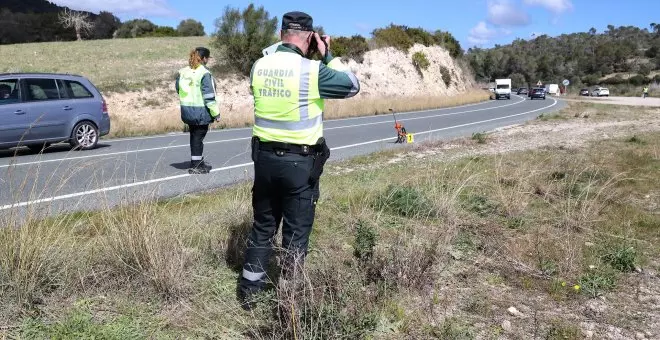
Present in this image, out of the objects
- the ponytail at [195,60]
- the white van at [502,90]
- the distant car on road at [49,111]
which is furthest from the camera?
the white van at [502,90]

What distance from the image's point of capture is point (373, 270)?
12.6 feet

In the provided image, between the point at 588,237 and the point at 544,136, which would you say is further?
the point at 544,136

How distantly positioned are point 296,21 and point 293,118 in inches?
22.4

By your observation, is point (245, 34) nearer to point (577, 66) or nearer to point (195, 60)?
point (195, 60)

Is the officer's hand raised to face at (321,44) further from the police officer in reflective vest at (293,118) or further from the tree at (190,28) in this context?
the tree at (190,28)

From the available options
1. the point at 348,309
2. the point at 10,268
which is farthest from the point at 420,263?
the point at 10,268

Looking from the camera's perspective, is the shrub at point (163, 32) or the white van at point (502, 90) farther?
the shrub at point (163, 32)

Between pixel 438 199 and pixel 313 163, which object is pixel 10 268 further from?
pixel 438 199

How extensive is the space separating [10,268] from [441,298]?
272 cm

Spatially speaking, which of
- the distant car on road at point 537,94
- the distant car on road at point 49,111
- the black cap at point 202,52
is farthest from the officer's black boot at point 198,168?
the distant car on road at point 537,94

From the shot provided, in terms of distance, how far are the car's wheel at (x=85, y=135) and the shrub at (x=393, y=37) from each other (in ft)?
123

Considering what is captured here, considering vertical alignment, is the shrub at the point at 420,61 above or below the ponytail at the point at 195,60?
above

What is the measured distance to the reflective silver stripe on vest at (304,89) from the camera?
3.22 m

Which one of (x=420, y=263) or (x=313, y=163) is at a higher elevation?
(x=313, y=163)
